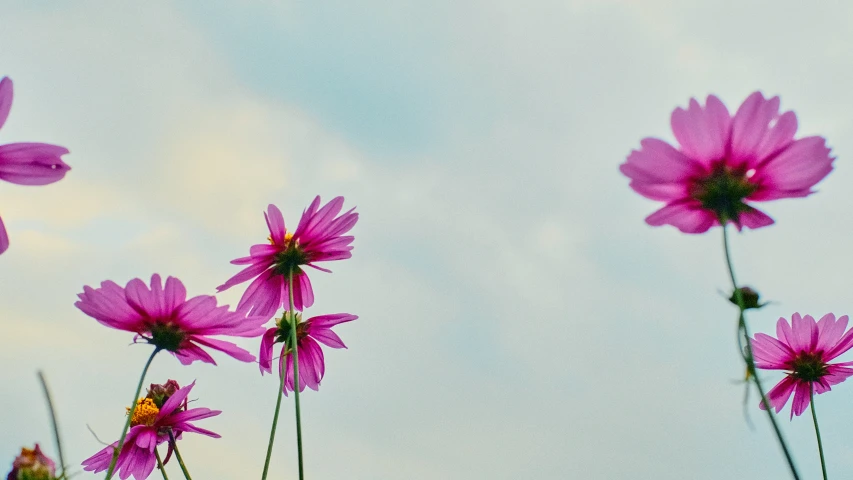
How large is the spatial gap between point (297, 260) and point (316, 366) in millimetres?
226

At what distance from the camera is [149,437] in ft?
4.10

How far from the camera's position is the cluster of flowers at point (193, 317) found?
89 centimetres

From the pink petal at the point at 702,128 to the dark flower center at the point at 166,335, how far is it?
76cm

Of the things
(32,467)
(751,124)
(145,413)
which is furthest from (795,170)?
(145,413)

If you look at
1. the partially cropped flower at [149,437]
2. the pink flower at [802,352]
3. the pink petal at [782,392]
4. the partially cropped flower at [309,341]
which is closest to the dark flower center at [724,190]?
the pink flower at [802,352]

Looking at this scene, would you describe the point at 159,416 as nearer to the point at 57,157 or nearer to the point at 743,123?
the point at 57,157

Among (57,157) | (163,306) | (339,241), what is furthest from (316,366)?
(57,157)

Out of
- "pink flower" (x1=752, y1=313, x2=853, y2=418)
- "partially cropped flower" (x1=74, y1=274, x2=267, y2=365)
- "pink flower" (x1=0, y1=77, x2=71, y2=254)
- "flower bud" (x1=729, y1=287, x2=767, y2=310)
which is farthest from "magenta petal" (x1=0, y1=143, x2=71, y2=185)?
"pink flower" (x1=752, y1=313, x2=853, y2=418)

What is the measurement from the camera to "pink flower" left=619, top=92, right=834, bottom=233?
0.90 m

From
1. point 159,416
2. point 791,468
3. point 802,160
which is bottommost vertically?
point 791,468

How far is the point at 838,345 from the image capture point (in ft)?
4.47

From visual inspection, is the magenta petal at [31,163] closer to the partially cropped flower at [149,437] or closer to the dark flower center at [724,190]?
the partially cropped flower at [149,437]

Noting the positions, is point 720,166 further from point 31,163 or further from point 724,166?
point 31,163

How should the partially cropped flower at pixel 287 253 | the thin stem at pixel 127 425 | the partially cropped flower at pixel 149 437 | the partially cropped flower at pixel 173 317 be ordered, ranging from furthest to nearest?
the partially cropped flower at pixel 287 253 < the partially cropped flower at pixel 149 437 < the partially cropped flower at pixel 173 317 < the thin stem at pixel 127 425
